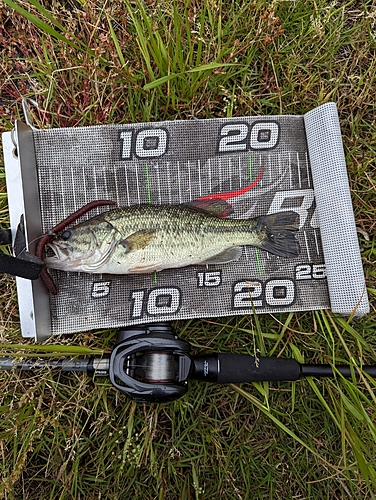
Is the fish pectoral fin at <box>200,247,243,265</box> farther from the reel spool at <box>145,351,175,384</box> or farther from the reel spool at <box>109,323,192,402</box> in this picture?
the reel spool at <box>145,351,175,384</box>

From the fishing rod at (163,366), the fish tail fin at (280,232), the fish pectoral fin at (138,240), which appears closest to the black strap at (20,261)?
the fish pectoral fin at (138,240)

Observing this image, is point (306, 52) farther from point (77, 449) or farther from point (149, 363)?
point (77, 449)

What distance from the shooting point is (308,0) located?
307 cm

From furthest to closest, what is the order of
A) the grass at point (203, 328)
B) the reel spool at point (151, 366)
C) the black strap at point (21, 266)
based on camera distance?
the grass at point (203, 328)
the reel spool at point (151, 366)
the black strap at point (21, 266)

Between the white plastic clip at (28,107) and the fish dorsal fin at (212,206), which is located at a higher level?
the white plastic clip at (28,107)

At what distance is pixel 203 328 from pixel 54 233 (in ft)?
4.23

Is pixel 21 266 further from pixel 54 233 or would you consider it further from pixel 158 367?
pixel 158 367

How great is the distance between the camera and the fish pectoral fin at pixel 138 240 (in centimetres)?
257

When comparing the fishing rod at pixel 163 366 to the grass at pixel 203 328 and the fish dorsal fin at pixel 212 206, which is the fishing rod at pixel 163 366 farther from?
the fish dorsal fin at pixel 212 206

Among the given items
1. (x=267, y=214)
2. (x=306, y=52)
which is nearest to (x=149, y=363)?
(x=267, y=214)

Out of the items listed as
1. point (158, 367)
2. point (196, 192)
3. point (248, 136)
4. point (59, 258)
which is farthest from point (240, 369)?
point (248, 136)

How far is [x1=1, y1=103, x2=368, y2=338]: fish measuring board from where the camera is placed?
2793 mm

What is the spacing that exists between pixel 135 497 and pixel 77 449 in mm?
542

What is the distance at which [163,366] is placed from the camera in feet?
7.80
